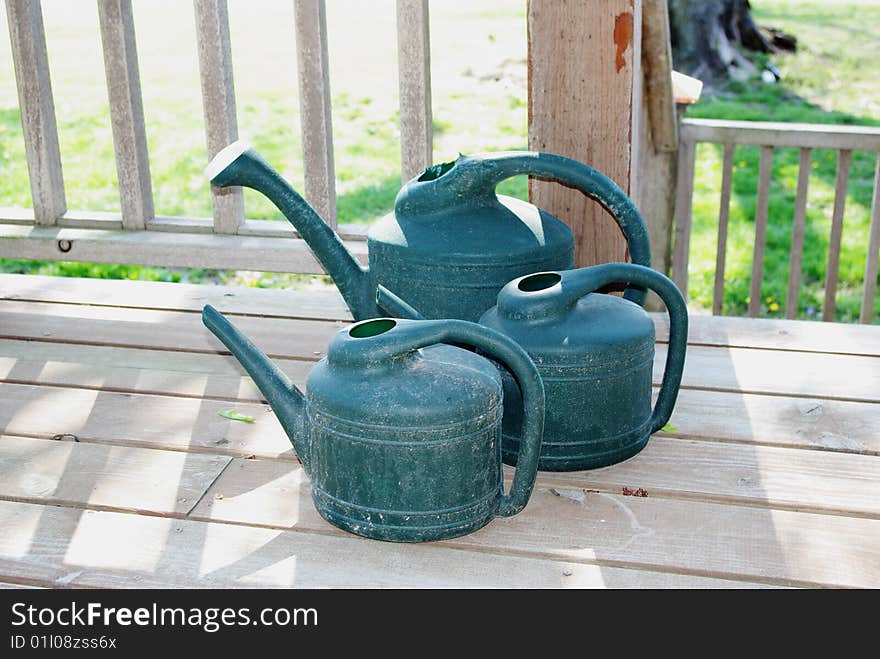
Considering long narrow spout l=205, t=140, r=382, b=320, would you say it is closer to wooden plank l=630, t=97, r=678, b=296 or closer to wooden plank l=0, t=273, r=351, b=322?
wooden plank l=0, t=273, r=351, b=322

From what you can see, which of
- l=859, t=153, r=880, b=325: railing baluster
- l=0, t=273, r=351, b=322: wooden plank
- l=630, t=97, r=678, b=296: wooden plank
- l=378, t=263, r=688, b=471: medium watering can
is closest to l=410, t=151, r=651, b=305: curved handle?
l=378, t=263, r=688, b=471: medium watering can

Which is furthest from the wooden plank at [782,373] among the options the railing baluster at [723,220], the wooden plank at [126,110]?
the wooden plank at [126,110]

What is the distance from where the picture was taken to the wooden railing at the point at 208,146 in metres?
2.20

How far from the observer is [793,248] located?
3.04 metres

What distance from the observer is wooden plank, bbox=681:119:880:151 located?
2883mm

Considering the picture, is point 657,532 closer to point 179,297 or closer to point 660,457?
point 660,457

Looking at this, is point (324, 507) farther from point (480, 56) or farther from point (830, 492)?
point (480, 56)

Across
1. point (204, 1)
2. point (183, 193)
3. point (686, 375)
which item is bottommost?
point (183, 193)

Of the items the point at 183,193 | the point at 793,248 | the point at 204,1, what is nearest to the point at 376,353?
the point at 204,1

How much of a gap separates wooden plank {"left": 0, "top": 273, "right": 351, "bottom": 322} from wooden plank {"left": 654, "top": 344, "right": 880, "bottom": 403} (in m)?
0.72

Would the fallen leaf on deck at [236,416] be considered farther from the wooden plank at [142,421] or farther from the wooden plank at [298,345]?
the wooden plank at [298,345]

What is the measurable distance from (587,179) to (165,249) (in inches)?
42.8

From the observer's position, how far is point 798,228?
302 cm
